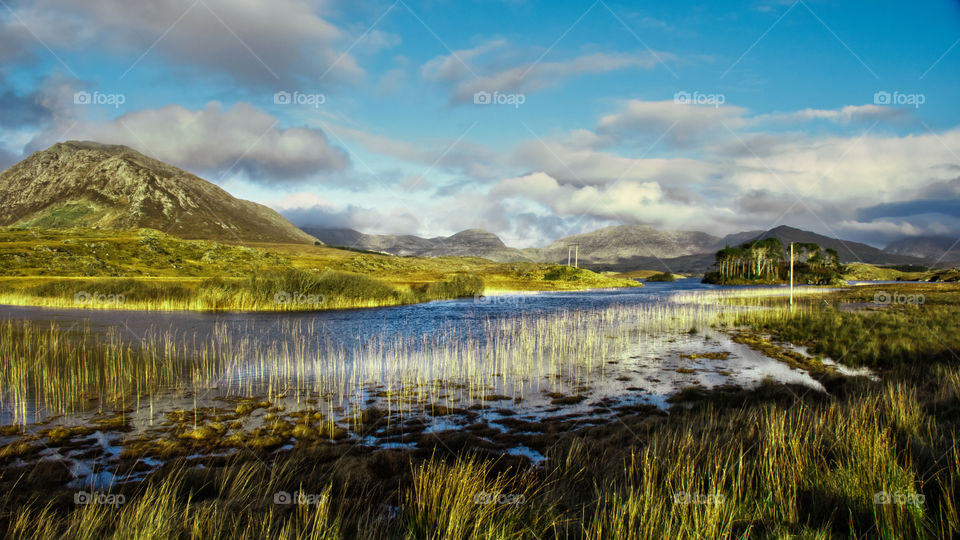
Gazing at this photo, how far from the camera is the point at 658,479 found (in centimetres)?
598

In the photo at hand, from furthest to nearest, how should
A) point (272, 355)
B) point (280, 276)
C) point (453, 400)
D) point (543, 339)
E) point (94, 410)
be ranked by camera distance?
point (280, 276) < point (543, 339) < point (272, 355) < point (453, 400) < point (94, 410)

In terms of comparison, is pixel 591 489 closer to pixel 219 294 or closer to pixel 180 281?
pixel 219 294

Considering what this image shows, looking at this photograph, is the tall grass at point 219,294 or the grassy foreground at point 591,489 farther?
the tall grass at point 219,294

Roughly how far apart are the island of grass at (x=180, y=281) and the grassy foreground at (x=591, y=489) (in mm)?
31350

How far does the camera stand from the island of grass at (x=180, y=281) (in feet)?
117

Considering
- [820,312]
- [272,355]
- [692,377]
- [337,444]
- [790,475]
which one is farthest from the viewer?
[820,312]

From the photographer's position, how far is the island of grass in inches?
1410

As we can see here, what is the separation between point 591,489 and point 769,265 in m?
137

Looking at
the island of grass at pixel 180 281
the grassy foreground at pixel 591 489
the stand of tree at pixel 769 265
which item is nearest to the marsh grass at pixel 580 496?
the grassy foreground at pixel 591 489

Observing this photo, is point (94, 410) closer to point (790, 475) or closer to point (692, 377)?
point (790, 475)

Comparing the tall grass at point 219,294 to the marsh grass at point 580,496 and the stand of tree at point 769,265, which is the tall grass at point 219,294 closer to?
the marsh grass at point 580,496

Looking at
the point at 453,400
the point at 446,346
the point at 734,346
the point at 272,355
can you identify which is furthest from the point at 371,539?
the point at 734,346

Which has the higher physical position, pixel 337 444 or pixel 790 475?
pixel 790 475

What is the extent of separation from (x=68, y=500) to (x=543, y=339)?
17.6m
